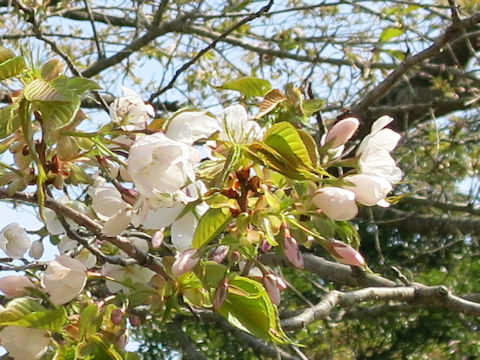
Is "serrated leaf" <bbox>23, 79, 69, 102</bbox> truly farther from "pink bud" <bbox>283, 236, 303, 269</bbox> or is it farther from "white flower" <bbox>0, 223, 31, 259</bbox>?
"white flower" <bbox>0, 223, 31, 259</bbox>

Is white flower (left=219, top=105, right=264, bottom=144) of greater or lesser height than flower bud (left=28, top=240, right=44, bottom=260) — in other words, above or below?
above

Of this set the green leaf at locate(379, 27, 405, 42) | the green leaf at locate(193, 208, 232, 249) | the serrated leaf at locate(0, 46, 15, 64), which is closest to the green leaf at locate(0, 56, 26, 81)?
the serrated leaf at locate(0, 46, 15, 64)

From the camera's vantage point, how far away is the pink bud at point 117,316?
0.92 m

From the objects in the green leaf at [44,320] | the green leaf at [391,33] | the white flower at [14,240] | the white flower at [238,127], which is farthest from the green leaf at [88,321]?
the green leaf at [391,33]

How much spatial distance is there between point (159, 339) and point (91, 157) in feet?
6.97

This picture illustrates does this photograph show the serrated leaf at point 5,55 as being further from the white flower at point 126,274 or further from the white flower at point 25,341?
the white flower at point 126,274

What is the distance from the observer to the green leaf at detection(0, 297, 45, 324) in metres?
0.84

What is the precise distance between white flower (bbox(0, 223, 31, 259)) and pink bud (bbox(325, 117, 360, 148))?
2.26 feet

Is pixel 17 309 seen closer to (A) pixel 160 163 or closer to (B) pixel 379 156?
(A) pixel 160 163

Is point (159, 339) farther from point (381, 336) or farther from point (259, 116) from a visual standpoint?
point (259, 116)

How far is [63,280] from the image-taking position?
0.94 metres

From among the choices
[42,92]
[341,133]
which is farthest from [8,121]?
[341,133]

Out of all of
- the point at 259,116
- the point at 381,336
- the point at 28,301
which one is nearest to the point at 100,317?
the point at 28,301

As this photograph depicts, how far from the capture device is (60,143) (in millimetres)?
901
